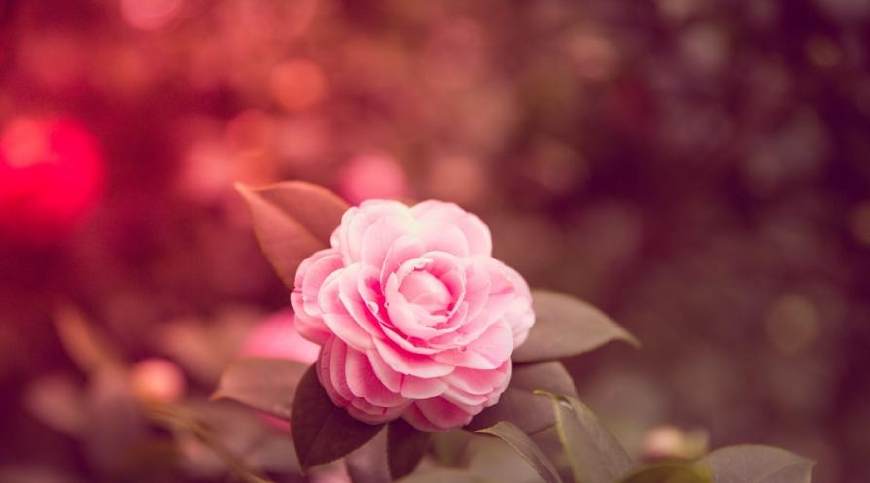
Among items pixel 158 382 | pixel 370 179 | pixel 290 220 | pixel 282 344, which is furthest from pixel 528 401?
pixel 370 179

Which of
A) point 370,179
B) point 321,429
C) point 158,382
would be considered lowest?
point 158,382

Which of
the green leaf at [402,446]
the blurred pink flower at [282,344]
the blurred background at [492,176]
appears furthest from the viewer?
the blurred background at [492,176]

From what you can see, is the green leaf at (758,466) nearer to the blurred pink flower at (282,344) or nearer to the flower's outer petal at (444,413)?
the flower's outer petal at (444,413)

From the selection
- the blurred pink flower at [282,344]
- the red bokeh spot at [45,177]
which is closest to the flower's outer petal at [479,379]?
the blurred pink flower at [282,344]

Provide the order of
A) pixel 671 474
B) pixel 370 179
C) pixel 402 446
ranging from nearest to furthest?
pixel 671 474, pixel 402 446, pixel 370 179

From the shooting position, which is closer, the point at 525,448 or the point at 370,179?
the point at 525,448

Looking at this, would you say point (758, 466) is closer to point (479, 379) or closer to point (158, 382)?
point (479, 379)

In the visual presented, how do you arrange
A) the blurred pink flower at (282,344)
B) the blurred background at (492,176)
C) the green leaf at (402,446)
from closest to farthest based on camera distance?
the green leaf at (402,446) < the blurred pink flower at (282,344) < the blurred background at (492,176)
